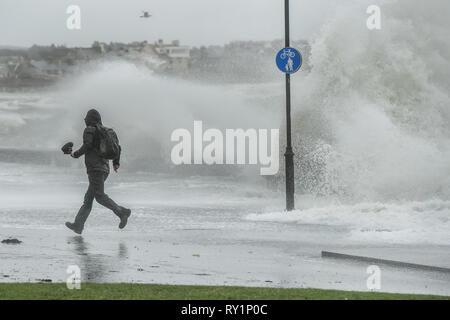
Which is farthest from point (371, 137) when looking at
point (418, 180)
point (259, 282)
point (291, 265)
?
point (259, 282)

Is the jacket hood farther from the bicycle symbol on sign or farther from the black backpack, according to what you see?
the bicycle symbol on sign

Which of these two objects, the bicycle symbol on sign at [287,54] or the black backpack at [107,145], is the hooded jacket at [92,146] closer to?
the black backpack at [107,145]

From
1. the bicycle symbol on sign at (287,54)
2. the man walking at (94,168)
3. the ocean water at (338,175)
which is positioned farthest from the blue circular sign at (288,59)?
the man walking at (94,168)

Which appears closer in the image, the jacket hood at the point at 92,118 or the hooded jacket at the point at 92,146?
the hooded jacket at the point at 92,146

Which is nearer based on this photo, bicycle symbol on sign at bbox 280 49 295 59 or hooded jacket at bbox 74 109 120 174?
hooded jacket at bbox 74 109 120 174

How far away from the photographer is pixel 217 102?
5047cm

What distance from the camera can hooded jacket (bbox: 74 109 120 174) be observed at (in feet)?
51.5

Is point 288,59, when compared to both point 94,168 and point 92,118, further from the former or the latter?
point 94,168

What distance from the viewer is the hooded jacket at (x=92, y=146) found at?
1570 cm

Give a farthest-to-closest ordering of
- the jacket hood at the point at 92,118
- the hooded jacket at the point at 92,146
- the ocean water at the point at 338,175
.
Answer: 1. the ocean water at the point at 338,175
2. the jacket hood at the point at 92,118
3. the hooded jacket at the point at 92,146

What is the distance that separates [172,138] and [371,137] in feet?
78.5

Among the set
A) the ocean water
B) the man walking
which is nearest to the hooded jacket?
the man walking

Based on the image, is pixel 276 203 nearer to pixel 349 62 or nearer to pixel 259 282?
pixel 349 62

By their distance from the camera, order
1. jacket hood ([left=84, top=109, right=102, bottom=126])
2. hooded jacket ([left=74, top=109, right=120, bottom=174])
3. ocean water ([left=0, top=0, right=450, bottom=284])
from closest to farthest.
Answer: hooded jacket ([left=74, top=109, right=120, bottom=174])
jacket hood ([left=84, top=109, right=102, bottom=126])
ocean water ([left=0, top=0, right=450, bottom=284])
